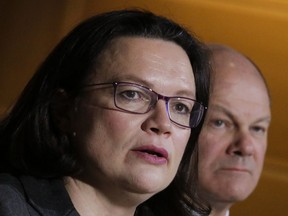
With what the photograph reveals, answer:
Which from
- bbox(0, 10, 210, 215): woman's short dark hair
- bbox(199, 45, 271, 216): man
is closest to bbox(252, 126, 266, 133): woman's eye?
bbox(199, 45, 271, 216): man

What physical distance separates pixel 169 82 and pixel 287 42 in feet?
3.06

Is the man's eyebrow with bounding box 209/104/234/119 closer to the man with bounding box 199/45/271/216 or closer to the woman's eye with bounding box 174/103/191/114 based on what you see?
the man with bounding box 199/45/271/216

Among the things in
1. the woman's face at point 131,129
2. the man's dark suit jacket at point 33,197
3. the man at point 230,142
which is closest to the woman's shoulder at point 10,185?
the man's dark suit jacket at point 33,197

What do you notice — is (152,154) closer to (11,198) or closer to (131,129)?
(131,129)

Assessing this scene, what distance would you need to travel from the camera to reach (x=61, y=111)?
931 millimetres

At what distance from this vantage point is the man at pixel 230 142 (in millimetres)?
1293

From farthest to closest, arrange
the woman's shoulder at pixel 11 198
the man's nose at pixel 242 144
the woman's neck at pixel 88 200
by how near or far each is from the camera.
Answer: the man's nose at pixel 242 144
the woman's neck at pixel 88 200
the woman's shoulder at pixel 11 198

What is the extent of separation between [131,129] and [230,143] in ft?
1.67

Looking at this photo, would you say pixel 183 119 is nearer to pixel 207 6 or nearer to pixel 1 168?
pixel 1 168

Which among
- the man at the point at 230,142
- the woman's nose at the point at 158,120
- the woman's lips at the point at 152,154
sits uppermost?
the woman's nose at the point at 158,120

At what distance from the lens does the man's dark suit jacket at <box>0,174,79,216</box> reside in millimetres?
810

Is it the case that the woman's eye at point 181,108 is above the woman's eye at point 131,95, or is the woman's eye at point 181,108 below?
below

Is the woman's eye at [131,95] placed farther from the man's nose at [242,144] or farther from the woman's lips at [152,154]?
the man's nose at [242,144]

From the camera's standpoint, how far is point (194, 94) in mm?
950
